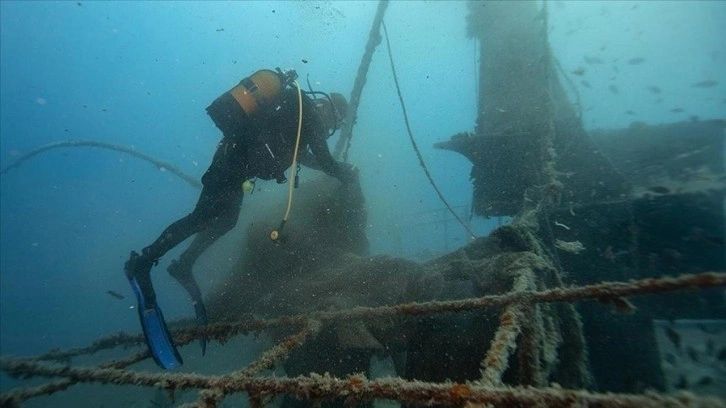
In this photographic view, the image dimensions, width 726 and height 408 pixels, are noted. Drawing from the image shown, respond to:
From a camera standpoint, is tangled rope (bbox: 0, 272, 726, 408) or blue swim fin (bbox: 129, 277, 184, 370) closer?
tangled rope (bbox: 0, 272, 726, 408)

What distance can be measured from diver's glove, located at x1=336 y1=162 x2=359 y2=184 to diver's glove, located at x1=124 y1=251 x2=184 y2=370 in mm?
3079

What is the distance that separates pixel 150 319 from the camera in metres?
4.27

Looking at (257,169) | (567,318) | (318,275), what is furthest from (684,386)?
(257,169)

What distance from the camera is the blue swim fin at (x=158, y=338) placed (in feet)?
13.3

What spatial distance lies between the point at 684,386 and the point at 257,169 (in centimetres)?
662

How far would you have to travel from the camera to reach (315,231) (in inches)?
287

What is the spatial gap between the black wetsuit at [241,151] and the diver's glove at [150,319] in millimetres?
175

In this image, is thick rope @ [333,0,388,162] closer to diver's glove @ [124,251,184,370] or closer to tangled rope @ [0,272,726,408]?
diver's glove @ [124,251,184,370]

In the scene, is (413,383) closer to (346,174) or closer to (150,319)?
(150,319)

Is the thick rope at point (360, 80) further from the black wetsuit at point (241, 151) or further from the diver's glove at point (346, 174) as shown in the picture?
the black wetsuit at point (241, 151)

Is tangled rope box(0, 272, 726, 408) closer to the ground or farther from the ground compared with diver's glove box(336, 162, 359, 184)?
closer to the ground

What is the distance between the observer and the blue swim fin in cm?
404

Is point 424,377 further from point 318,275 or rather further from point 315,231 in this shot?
point 315,231

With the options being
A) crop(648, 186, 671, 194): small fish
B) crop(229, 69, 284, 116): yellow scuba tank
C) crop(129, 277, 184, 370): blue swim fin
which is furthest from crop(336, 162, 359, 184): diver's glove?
crop(648, 186, 671, 194): small fish
